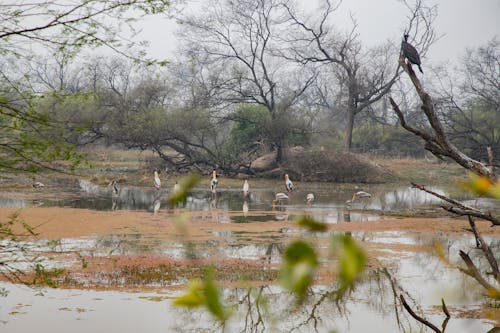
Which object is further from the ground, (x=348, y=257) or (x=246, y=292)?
(x=348, y=257)

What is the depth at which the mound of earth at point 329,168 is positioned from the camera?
29.2 m

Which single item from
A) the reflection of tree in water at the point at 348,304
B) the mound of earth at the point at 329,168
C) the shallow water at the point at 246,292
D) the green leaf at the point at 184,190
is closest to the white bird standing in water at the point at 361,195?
the shallow water at the point at 246,292

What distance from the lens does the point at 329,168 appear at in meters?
29.3

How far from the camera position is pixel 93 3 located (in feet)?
15.0

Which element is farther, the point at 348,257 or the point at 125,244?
the point at 125,244

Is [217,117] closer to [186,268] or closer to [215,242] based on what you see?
[215,242]

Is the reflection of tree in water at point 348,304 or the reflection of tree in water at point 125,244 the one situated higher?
the reflection of tree in water at point 125,244

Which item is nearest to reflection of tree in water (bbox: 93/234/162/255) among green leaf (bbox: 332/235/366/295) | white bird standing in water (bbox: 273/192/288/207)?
white bird standing in water (bbox: 273/192/288/207)

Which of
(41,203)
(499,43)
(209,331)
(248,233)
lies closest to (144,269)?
(209,331)

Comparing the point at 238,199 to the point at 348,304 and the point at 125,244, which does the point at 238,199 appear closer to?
the point at 125,244

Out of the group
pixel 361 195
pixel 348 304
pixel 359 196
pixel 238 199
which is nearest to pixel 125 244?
pixel 348 304

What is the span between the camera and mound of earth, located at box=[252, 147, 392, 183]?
29.2 meters

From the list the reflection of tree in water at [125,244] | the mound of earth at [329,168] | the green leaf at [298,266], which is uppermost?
the mound of earth at [329,168]

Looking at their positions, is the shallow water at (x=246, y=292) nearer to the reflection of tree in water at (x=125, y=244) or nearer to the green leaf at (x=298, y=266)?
the reflection of tree in water at (x=125, y=244)
